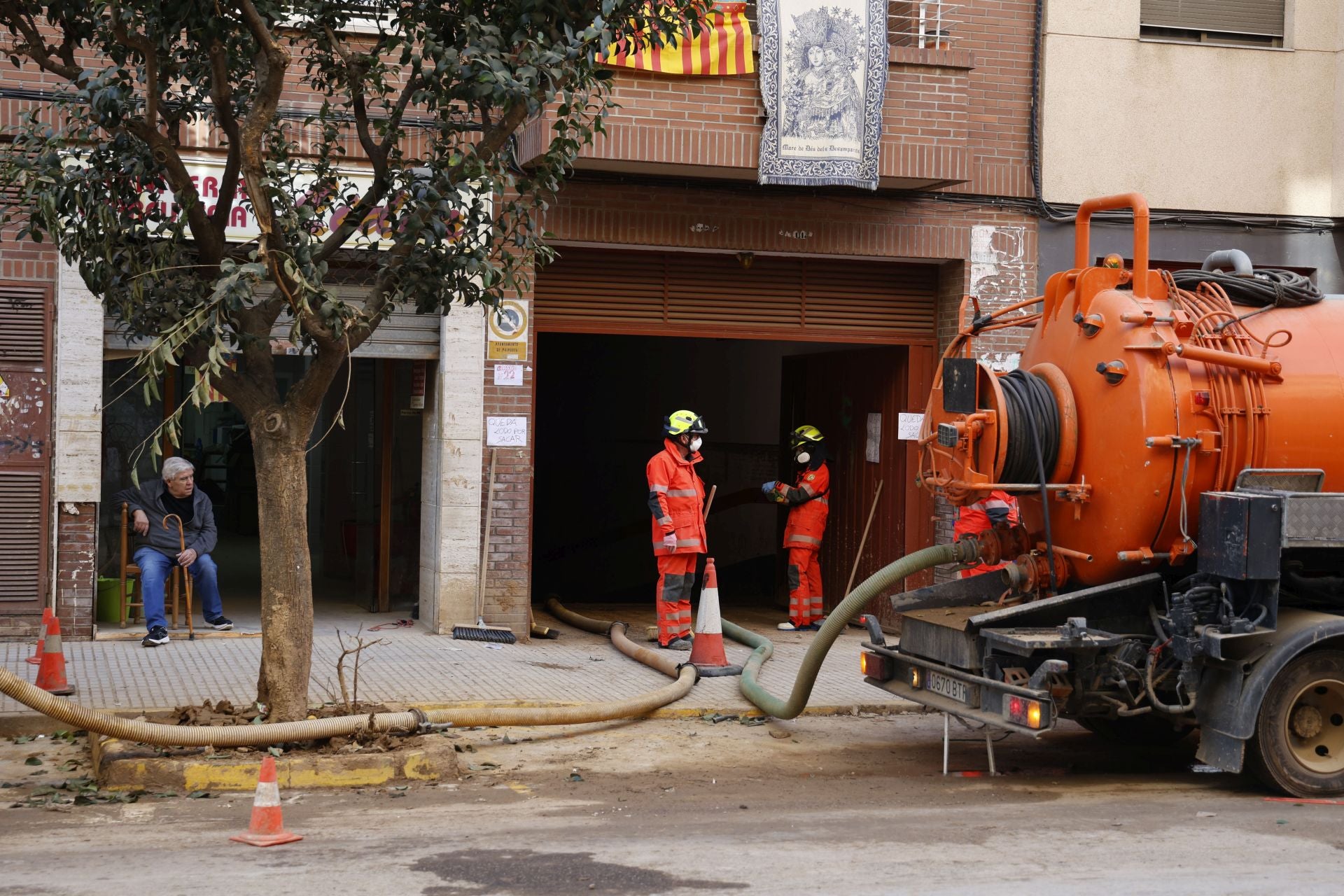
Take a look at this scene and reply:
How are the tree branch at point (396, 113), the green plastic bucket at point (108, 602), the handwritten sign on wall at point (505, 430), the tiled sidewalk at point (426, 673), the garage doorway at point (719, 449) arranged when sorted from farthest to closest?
the garage doorway at point (719, 449), the handwritten sign on wall at point (505, 430), the green plastic bucket at point (108, 602), the tiled sidewalk at point (426, 673), the tree branch at point (396, 113)

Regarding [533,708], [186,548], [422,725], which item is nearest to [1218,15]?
[533,708]

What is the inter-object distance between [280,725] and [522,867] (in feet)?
6.72

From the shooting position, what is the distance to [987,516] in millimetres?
10859

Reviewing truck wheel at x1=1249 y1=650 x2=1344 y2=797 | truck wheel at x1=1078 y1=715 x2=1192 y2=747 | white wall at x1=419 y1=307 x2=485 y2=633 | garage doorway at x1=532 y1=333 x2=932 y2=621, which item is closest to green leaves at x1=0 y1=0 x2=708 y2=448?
white wall at x1=419 y1=307 x2=485 y2=633

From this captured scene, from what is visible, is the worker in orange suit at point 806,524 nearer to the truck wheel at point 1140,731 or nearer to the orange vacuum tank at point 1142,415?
the truck wheel at point 1140,731

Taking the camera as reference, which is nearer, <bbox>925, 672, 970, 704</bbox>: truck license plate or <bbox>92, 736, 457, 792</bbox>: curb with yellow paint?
<bbox>92, 736, 457, 792</bbox>: curb with yellow paint

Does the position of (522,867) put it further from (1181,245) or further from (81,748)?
(1181,245)

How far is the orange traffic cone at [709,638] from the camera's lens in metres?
10.5

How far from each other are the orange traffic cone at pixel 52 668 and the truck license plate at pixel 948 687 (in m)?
5.24

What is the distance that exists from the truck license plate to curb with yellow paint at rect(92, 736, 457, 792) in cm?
263

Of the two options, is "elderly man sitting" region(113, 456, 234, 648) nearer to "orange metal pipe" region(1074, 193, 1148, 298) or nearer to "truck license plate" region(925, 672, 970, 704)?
"truck license plate" region(925, 672, 970, 704)

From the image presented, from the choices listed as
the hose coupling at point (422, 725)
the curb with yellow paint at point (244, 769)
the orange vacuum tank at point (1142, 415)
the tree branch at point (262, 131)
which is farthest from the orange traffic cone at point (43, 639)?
the orange vacuum tank at point (1142, 415)

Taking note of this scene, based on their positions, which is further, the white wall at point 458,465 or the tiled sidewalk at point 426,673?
the white wall at point 458,465

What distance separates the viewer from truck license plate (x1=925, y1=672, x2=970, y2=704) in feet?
25.3
